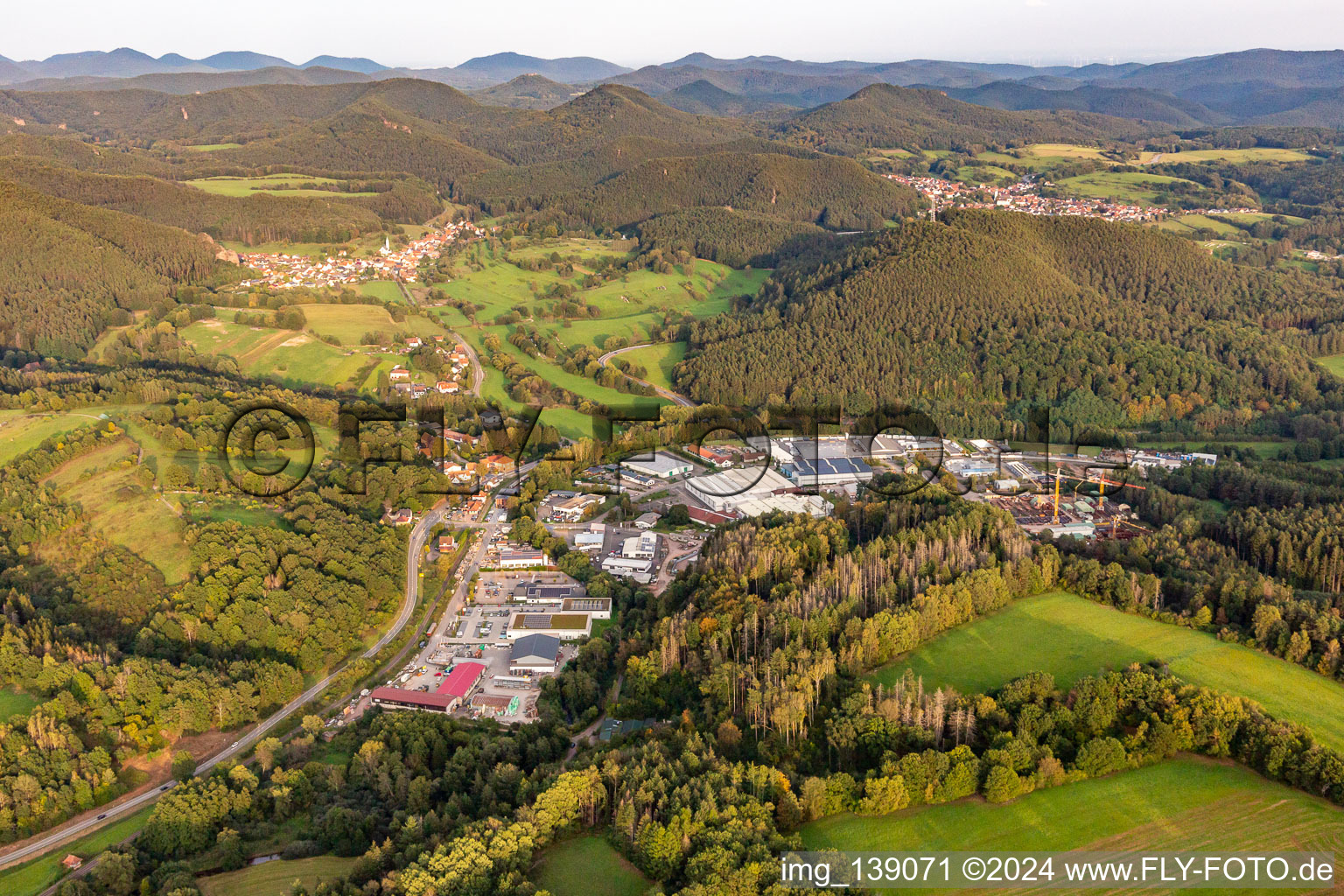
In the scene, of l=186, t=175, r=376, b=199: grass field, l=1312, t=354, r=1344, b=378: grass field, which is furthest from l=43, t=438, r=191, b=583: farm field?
l=186, t=175, r=376, b=199: grass field

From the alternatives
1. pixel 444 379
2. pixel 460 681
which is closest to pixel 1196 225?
pixel 444 379

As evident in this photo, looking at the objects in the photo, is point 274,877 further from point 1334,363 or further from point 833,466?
point 1334,363

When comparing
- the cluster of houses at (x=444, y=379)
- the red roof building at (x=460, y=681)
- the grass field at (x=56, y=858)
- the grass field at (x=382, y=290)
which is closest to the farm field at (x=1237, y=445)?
the red roof building at (x=460, y=681)

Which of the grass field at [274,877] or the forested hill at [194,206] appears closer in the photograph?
the grass field at [274,877]

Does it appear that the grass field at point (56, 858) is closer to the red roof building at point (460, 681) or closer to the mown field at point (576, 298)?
the red roof building at point (460, 681)

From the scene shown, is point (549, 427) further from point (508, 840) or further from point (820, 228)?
point (820, 228)
